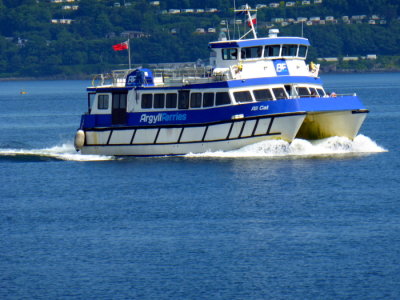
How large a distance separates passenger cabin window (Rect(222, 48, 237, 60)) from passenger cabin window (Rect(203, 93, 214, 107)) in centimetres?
308

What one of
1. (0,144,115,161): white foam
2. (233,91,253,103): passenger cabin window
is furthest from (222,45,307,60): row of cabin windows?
(0,144,115,161): white foam

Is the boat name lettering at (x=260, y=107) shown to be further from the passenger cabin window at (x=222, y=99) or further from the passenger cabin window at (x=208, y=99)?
the passenger cabin window at (x=208, y=99)

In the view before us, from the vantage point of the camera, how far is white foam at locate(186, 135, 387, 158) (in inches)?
2066

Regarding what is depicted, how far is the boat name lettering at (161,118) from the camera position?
53594mm

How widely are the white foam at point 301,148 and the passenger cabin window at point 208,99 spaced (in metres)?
2.45

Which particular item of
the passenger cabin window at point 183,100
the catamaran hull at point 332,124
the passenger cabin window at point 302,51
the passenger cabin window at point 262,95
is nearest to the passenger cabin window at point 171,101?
the passenger cabin window at point 183,100

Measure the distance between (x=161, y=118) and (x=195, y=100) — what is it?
2.08 m

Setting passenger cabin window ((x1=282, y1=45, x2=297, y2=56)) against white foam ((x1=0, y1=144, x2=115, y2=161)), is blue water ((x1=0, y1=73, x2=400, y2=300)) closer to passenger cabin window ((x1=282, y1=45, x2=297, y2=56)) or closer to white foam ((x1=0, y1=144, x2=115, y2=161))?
white foam ((x1=0, y1=144, x2=115, y2=161))

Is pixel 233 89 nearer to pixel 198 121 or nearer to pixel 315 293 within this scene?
pixel 198 121

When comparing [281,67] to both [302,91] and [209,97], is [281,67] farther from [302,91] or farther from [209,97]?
[209,97]

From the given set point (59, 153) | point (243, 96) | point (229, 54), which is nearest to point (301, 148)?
point (243, 96)

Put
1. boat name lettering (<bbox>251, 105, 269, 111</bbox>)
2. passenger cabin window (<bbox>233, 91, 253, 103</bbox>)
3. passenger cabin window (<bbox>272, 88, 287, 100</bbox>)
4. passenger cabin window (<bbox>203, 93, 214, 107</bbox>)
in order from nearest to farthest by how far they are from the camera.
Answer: boat name lettering (<bbox>251, 105, 269, 111</bbox>), passenger cabin window (<bbox>233, 91, 253, 103</bbox>), passenger cabin window (<bbox>272, 88, 287, 100</bbox>), passenger cabin window (<bbox>203, 93, 214, 107</bbox>)

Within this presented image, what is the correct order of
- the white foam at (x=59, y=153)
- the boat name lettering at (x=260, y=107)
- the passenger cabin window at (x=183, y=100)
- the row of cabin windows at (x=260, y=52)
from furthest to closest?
the white foam at (x=59, y=153)
the row of cabin windows at (x=260, y=52)
the passenger cabin window at (x=183, y=100)
the boat name lettering at (x=260, y=107)

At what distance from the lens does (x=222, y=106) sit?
5222 centimetres
